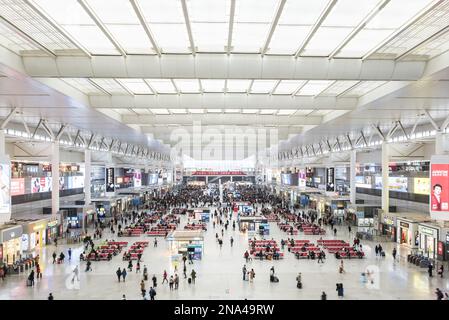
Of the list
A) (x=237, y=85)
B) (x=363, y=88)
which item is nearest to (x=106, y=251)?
(x=237, y=85)

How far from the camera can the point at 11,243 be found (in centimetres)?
2216

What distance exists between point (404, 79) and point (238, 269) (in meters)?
12.4

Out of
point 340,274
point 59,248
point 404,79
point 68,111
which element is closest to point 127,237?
point 59,248

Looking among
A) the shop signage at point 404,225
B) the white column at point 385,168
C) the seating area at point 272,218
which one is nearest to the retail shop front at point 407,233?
the shop signage at point 404,225

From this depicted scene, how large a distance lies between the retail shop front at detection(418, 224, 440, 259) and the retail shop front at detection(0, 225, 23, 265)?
971 inches

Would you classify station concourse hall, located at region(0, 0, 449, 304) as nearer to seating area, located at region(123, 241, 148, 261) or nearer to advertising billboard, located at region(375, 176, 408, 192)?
seating area, located at region(123, 241, 148, 261)

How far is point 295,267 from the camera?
20875 mm

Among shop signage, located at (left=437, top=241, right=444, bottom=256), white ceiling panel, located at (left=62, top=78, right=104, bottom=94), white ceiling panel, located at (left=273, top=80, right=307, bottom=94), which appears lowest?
shop signage, located at (left=437, top=241, right=444, bottom=256)

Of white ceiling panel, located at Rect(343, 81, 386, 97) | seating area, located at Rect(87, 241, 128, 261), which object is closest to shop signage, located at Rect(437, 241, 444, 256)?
white ceiling panel, located at Rect(343, 81, 386, 97)

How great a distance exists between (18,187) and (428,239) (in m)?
31.4

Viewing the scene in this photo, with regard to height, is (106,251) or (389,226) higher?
(389,226)

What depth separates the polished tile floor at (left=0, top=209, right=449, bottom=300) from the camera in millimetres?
15883

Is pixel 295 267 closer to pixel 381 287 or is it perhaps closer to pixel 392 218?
pixel 381 287

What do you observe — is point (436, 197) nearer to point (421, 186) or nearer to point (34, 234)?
point (421, 186)
